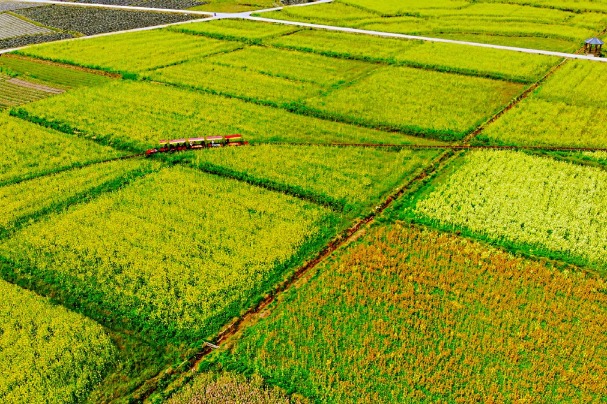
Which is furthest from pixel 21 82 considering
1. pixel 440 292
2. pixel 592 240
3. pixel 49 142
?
pixel 592 240

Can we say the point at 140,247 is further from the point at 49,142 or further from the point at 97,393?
the point at 49,142

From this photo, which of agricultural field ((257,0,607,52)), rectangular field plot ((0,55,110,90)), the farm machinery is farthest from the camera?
agricultural field ((257,0,607,52))

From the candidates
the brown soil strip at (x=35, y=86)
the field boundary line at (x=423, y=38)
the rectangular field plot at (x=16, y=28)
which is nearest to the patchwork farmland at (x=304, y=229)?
the brown soil strip at (x=35, y=86)

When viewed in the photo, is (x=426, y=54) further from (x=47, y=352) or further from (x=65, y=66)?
(x=47, y=352)

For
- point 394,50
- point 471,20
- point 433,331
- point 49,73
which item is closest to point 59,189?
point 433,331

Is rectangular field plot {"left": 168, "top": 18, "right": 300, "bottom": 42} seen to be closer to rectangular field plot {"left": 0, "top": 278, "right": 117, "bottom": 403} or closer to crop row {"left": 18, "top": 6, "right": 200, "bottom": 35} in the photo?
crop row {"left": 18, "top": 6, "right": 200, "bottom": 35}

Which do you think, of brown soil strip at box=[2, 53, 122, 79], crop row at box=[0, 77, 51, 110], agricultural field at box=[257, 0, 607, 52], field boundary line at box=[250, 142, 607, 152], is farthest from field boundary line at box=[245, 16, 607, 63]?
crop row at box=[0, 77, 51, 110]
